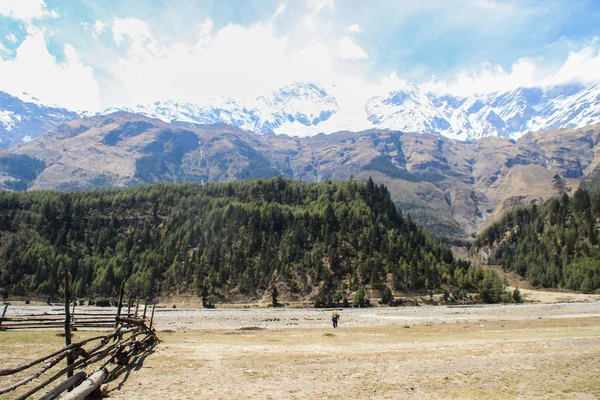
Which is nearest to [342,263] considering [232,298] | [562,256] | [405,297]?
[405,297]

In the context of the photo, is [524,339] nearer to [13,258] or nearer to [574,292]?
[574,292]

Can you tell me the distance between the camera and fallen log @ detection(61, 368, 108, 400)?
672 inches

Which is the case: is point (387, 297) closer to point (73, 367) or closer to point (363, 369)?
point (363, 369)

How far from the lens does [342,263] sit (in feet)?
464

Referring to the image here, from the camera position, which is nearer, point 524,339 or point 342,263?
point 524,339

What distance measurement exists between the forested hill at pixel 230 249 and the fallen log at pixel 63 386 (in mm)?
112411

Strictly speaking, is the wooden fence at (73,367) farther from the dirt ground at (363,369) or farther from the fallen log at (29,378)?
the dirt ground at (363,369)

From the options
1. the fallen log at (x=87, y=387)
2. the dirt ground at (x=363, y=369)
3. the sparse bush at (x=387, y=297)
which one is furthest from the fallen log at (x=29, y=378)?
the sparse bush at (x=387, y=297)

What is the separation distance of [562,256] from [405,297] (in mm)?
110007

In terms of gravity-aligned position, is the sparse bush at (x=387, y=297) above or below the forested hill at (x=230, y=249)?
below

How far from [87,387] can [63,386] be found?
171 cm

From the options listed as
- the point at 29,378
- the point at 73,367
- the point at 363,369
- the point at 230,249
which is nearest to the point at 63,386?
the point at 29,378

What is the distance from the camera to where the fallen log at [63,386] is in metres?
15.5

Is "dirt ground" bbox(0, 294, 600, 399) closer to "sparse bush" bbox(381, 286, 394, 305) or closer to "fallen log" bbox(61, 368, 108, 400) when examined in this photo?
"fallen log" bbox(61, 368, 108, 400)
